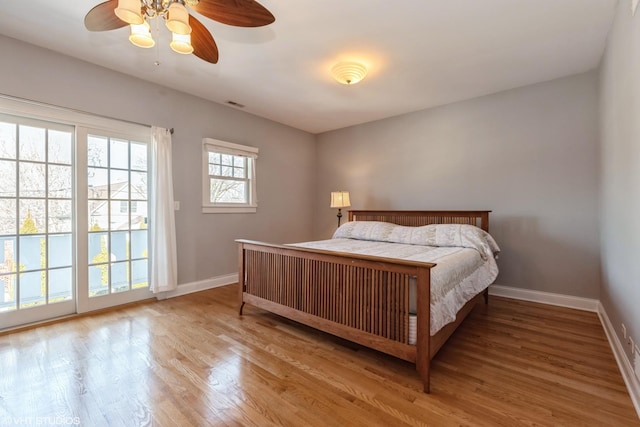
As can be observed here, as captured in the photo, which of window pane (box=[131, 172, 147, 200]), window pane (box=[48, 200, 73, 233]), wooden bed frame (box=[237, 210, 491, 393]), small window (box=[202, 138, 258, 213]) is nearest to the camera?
wooden bed frame (box=[237, 210, 491, 393])

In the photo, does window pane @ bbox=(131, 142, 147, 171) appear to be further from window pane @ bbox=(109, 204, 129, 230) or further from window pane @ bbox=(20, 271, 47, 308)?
window pane @ bbox=(20, 271, 47, 308)

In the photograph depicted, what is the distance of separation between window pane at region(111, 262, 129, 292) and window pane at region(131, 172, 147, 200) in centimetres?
77

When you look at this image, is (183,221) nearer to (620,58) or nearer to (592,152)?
(620,58)

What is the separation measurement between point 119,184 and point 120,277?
1.03 meters

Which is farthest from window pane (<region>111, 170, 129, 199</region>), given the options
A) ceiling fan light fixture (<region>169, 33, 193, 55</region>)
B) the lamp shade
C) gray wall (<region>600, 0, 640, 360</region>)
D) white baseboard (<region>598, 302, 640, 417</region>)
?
white baseboard (<region>598, 302, 640, 417</region>)

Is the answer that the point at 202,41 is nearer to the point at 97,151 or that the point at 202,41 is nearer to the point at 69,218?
the point at 97,151

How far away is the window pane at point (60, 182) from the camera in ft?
9.02

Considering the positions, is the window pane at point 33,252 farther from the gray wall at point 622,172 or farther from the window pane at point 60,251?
the gray wall at point 622,172

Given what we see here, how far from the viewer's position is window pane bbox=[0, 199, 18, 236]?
2482mm

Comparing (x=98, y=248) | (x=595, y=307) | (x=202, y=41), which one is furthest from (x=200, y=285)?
(x=595, y=307)

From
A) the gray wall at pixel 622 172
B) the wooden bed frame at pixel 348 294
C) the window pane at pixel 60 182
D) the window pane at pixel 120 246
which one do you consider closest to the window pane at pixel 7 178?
the window pane at pixel 60 182

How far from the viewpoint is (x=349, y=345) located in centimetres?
229

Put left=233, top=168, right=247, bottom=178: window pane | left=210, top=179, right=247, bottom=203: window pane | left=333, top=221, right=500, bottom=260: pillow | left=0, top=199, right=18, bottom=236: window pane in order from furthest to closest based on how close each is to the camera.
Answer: left=233, top=168, right=247, bottom=178: window pane, left=210, top=179, right=247, bottom=203: window pane, left=333, top=221, right=500, bottom=260: pillow, left=0, top=199, right=18, bottom=236: window pane

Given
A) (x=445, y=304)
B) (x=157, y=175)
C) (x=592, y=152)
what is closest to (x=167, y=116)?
(x=157, y=175)
